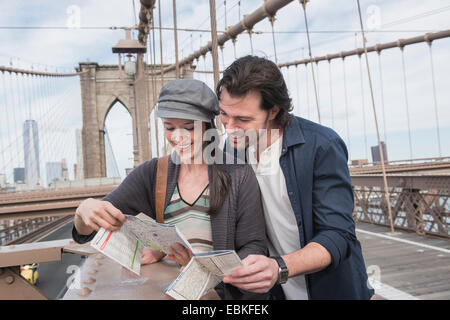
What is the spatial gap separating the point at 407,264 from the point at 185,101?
13.2ft

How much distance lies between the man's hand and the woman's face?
394 mm

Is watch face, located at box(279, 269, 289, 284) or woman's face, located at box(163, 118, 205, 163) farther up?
woman's face, located at box(163, 118, 205, 163)

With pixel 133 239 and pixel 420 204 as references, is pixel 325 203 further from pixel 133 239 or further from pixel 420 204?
pixel 420 204

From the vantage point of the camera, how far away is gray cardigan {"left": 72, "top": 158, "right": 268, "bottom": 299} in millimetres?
966

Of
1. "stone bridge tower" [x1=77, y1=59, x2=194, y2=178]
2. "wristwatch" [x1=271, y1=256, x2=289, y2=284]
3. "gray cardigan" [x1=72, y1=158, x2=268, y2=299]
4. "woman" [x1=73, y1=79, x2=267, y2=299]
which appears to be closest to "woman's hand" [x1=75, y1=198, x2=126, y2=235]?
"woman" [x1=73, y1=79, x2=267, y2=299]

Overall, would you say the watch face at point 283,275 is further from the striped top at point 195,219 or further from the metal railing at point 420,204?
the metal railing at point 420,204

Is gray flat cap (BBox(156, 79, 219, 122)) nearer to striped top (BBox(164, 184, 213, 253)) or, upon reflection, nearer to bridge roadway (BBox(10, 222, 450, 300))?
striped top (BBox(164, 184, 213, 253))

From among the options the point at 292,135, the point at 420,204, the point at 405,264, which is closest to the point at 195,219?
the point at 292,135

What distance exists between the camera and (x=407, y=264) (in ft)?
13.3

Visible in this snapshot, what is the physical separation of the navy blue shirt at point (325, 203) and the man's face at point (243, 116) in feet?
0.49

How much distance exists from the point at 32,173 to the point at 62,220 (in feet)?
17.4

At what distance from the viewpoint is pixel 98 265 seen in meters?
1.11

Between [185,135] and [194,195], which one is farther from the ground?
[185,135]
